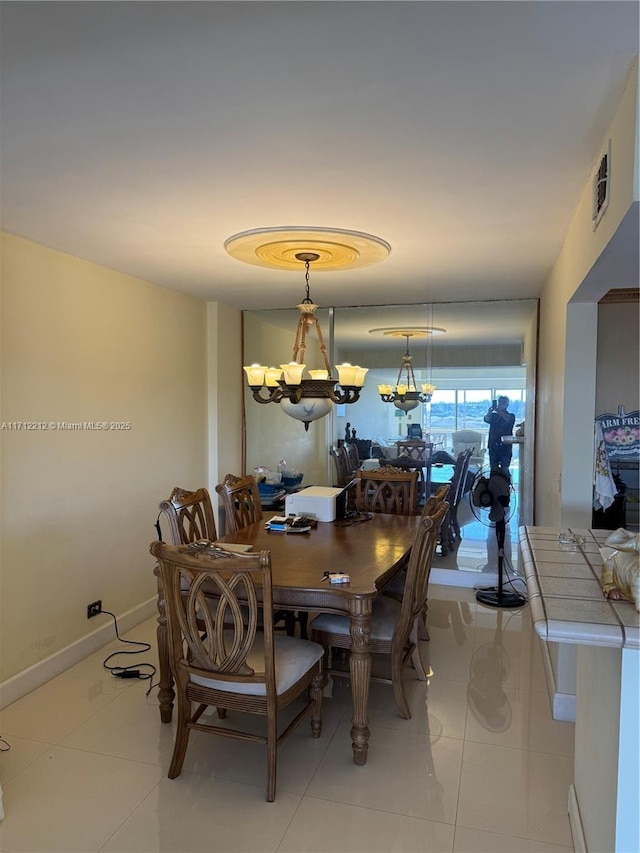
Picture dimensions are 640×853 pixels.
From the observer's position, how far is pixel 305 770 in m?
2.38

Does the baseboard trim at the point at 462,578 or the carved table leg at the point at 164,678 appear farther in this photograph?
the baseboard trim at the point at 462,578

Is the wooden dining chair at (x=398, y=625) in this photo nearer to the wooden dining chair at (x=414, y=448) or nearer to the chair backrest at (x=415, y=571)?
the chair backrest at (x=415, y=571)

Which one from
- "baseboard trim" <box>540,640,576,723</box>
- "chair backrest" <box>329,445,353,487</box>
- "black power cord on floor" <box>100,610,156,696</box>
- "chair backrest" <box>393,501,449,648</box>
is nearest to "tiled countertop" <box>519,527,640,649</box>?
"chair backrest" <box>393,501,449,648</box>

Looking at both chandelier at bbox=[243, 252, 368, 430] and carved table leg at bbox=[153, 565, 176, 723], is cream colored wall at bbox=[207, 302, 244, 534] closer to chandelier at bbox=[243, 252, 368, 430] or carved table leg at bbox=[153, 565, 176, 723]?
chandelier at bbox=[243, 252, 368, 430]

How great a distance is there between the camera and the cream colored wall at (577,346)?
151 cm

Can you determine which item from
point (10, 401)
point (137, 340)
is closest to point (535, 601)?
point (10, 401)

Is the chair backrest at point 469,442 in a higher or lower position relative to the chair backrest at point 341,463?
higher

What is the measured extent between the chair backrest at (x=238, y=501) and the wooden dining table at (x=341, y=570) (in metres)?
0.12

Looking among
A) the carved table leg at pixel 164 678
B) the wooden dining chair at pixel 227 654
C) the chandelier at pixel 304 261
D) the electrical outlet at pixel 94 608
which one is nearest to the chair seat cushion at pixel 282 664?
the wooden dining chair at pixel 227 654

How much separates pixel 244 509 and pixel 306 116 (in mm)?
2565

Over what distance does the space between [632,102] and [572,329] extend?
131 cm

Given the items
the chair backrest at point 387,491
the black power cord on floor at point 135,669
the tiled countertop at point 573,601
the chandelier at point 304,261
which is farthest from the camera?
the chair backrest at point 387,491

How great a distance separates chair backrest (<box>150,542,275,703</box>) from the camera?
204 cm

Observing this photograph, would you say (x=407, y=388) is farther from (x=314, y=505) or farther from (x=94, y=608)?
(x=94, y=608)
